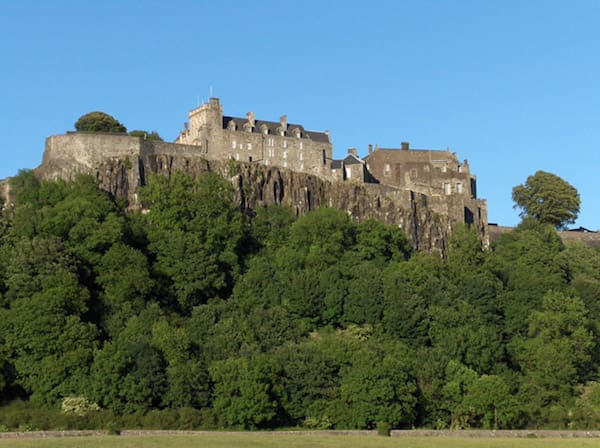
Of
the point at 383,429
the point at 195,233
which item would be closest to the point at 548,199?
the point at 195,233

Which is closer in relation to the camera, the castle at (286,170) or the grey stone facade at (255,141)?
the castle at (286,170)

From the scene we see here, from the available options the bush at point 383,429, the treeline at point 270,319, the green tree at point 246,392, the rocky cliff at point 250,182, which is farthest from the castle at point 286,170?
the bush at point 383,429

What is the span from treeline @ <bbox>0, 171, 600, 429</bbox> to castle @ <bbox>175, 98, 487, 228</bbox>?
231 inches

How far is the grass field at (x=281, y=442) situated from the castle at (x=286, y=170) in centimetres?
3254

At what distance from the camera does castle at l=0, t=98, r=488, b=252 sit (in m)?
86.7

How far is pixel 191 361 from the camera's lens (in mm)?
68500

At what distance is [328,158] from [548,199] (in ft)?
68.2

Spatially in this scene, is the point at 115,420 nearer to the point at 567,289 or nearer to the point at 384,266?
the point at 384,266

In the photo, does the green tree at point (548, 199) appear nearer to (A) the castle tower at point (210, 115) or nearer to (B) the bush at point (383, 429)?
(A) the castle tower at point (210, 115)

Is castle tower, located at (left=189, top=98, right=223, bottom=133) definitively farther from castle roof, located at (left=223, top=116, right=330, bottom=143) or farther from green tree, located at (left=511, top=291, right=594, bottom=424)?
green tree, located at (left=511, top=291, right=594, bottom=424)

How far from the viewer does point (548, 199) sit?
342 ft

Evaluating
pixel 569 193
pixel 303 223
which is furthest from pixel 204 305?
pixel 569 193

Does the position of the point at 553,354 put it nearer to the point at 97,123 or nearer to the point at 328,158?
the point at 328,158

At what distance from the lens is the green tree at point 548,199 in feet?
342
